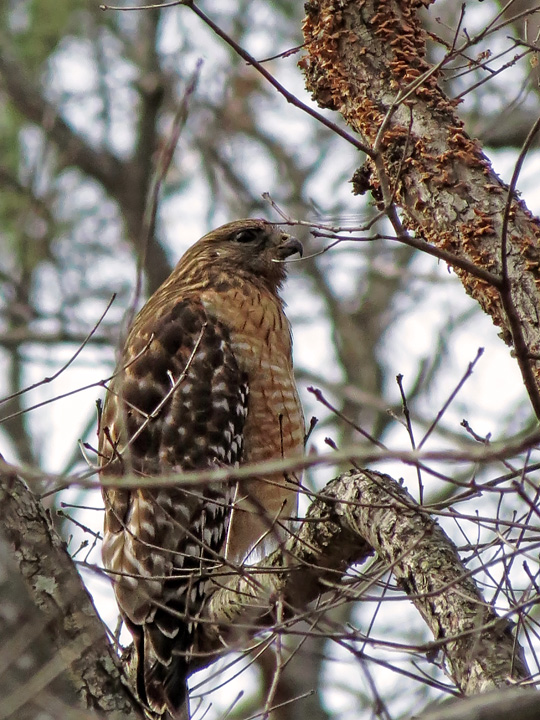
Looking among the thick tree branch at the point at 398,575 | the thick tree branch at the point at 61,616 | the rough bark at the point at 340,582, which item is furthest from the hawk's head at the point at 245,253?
the thick tree branch at the point at 61,616

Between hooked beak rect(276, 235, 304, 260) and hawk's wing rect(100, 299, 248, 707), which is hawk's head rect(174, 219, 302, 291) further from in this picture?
hawk's wing rect(100, 299, 248, 707)

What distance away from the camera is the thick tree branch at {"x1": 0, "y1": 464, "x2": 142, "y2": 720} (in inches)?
110

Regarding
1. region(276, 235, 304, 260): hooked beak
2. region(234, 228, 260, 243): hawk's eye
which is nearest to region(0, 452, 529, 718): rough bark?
region(276, 235, 304, 260): hooked beak

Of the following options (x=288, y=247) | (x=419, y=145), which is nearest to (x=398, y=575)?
(x=419, y=145)

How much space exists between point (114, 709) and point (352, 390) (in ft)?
19.9

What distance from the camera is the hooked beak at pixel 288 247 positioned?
6177mm

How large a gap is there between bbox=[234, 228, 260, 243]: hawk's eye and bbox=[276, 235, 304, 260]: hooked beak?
0.60 feet

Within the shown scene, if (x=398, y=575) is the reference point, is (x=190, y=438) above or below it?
above

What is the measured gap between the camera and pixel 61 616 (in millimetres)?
2875

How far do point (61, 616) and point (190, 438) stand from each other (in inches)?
97.2

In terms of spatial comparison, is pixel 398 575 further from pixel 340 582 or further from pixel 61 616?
pixel 61 616

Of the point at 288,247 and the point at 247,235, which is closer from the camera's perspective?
the point at 288,247

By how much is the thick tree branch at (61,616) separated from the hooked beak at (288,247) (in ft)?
11.1

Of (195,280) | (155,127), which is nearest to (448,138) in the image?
(195,280)
